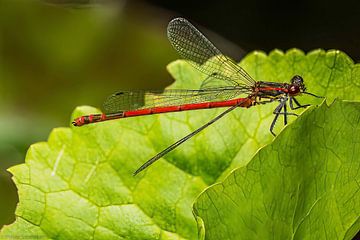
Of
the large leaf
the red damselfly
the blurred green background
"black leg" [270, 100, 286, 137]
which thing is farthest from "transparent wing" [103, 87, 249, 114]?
the blurred green background

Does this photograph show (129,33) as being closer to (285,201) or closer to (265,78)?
(265,78)

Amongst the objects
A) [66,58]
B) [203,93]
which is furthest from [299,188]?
[66,58]

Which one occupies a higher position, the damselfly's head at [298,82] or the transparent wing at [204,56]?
the transparent wing at [204,56]

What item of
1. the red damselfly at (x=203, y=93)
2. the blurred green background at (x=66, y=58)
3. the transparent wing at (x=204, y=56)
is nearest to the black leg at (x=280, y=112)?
the red damselfly at (x=203, y=93)

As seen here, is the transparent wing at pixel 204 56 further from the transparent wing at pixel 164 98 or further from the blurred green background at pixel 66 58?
the blurred green background at pixel 66 58

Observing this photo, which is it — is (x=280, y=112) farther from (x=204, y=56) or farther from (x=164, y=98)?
(x=204, y=56)

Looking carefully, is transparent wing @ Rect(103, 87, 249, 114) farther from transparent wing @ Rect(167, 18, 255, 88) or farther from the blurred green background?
the blurred green background
